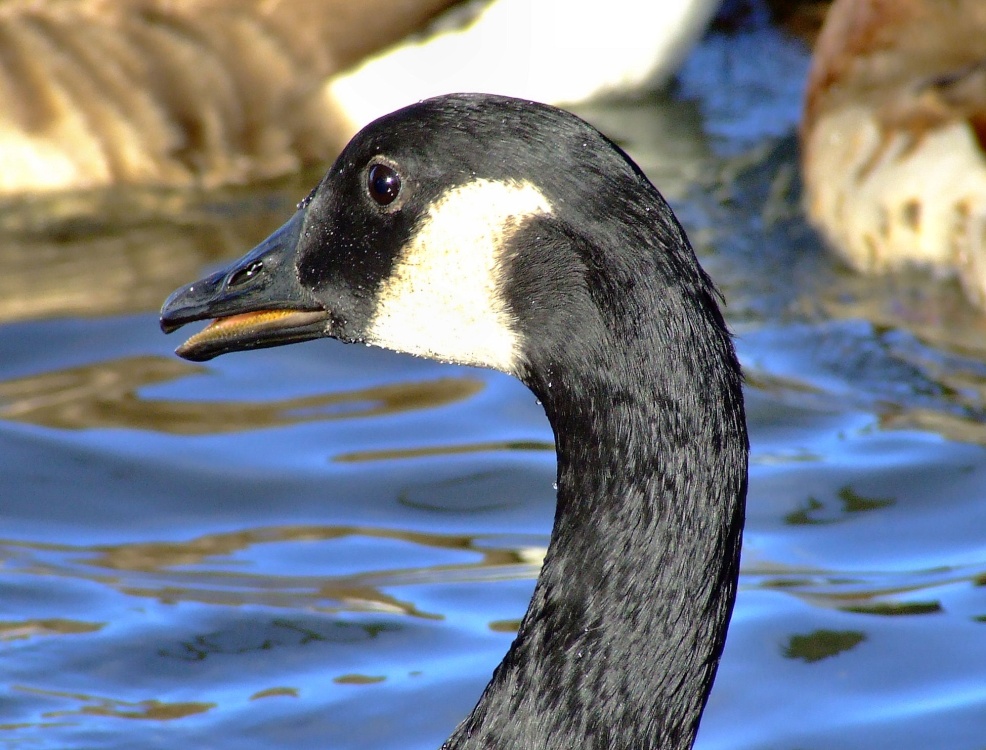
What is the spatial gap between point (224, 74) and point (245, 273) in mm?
4350

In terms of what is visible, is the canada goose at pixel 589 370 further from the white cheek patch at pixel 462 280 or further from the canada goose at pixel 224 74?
the canada goose at pixel 224 74

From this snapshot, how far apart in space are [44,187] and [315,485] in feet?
9.48

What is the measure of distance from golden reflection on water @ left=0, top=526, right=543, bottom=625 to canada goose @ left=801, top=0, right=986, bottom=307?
100 inches

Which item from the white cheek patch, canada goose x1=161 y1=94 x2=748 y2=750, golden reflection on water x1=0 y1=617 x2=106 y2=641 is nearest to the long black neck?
canada goose x1=161 y1=94 x2=748 y2=750

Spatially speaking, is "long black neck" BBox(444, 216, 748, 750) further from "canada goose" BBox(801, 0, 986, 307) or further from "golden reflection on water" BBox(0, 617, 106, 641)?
"canada goose" BBox(801, 0, 986, 307)

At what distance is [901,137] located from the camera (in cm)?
723

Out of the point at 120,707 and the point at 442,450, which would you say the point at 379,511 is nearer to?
the point at 442,450

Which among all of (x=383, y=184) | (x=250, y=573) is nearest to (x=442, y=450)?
(x=250, y=573)

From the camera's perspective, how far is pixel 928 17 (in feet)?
24.5

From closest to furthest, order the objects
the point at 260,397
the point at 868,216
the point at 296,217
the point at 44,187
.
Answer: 1. the point at 296,217
2. the point at 260,397
3. the point at 868,216
4. the point at 44,187

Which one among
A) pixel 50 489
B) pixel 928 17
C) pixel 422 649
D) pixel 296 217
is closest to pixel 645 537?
pixel 296 217

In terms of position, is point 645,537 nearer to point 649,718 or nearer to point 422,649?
point 649,718

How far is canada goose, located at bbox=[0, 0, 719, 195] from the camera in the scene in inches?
312

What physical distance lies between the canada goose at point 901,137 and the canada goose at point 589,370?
3.82 meters
